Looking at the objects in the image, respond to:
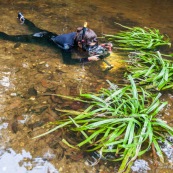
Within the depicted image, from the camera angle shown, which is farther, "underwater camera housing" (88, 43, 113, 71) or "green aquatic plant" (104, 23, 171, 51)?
"green aquatic plant" (104, 23, 171, 51)

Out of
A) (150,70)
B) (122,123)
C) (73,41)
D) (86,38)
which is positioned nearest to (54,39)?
(73,41)

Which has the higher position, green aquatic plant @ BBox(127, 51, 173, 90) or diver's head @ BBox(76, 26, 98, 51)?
diver's head @ BBox(76, 26, 98, 51)

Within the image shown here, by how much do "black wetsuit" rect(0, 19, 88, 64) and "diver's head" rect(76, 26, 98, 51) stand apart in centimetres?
20

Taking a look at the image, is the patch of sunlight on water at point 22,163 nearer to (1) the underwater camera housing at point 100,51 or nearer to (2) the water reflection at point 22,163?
(2) the water reflection at point 22,163

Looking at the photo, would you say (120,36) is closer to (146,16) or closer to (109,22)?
(109,22)

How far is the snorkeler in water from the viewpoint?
4.30 metres

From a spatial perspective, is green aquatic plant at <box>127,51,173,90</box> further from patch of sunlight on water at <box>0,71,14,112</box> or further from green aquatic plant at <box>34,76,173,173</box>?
patch of sunlight on water at <box>0,71,14,112</box>

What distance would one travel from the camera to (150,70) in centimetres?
399

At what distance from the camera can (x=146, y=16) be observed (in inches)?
265

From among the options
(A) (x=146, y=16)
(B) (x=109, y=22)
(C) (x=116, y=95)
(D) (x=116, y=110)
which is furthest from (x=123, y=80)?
(A) (x=146, y=16)

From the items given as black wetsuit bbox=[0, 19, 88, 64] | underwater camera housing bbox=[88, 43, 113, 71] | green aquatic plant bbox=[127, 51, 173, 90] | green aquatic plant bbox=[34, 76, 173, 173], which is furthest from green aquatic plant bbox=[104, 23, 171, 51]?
green aquatic plant bbox=[34, 76, 173, 173]

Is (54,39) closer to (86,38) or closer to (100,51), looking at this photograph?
(86,38)

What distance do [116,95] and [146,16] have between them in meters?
4.18

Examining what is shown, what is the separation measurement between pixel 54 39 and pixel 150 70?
6.28 ft
